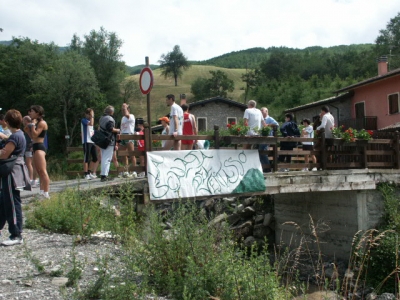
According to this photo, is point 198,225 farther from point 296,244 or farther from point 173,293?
point 296,244

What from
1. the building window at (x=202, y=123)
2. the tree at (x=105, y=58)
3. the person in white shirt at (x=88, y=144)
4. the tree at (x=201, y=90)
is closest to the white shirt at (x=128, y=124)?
the person in white shirt at (x=88, y=144)

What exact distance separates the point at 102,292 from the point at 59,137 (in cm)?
4675

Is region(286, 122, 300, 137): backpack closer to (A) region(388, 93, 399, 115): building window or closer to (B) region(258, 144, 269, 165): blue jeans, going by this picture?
(B) region(258, 144, 269, 165): blue jeans

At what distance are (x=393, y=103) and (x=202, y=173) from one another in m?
25.7

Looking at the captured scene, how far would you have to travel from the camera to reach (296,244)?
16375mm

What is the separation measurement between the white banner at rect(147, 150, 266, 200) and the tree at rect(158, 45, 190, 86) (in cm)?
9684

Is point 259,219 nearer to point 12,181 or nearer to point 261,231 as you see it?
point 261,231

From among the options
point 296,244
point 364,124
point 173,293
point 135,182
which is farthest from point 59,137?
point 173,293

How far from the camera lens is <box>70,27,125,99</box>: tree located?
61125mm

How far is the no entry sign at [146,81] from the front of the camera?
31.1 ft

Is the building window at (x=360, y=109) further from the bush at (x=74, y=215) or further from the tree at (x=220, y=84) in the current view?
the tree at (x=220, y=84)

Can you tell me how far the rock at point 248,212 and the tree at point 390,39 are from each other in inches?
2335

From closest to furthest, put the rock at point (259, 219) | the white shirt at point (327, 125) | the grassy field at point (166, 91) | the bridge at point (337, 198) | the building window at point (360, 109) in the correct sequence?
the bridge at point (337, 198), the white shirt at point (327, 125), the rock at point (259, 219), the building window at point (360, 109), the grassy field at point (166, 91)

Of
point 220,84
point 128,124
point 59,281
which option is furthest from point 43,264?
point 220,84
